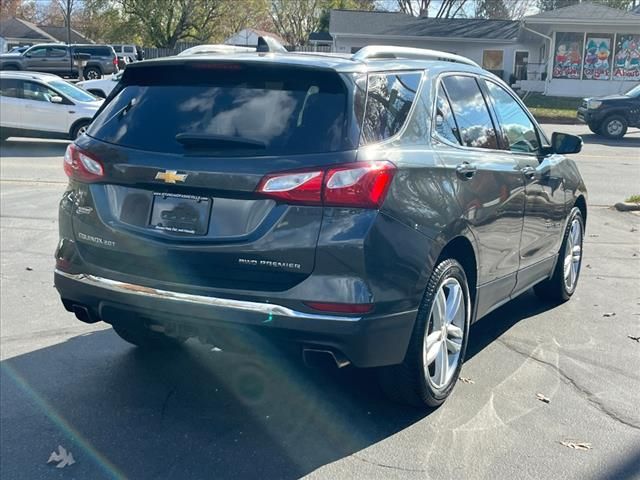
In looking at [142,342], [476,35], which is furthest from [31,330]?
[476,35]

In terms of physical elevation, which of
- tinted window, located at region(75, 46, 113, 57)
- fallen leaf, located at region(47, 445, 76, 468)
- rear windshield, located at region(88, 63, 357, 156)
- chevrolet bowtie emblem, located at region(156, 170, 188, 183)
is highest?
rear windshield, located at region(88, 63, 357, 156)

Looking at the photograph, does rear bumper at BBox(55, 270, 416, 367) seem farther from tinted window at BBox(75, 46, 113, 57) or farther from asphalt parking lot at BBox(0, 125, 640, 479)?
tinted window at BBox(75, 46, 113, 57)

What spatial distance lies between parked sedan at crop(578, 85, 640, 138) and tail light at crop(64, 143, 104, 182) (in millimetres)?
21267

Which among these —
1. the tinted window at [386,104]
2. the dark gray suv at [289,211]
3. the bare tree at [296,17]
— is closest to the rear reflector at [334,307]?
the dark gray suv at [289,211]

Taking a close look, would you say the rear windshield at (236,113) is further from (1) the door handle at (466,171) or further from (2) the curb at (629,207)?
(2) the curb at (629,207)

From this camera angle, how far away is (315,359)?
373 cm

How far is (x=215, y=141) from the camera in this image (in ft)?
12.4

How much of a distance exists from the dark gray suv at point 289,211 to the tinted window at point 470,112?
5 cm

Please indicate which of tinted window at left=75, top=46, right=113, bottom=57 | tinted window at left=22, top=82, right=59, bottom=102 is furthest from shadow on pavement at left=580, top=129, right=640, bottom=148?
tinted window at left=75, top=46, right=113, bottom=57

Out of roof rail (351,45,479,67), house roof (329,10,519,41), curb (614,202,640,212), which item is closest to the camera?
roof rail (351,45,479,67)

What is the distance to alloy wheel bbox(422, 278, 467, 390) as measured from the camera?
4.20 meters

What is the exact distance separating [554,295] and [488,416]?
2.47m

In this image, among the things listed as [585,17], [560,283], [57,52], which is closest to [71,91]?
[560,283]

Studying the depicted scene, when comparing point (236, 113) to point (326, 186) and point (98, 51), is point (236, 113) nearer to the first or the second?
point (326, 186)
